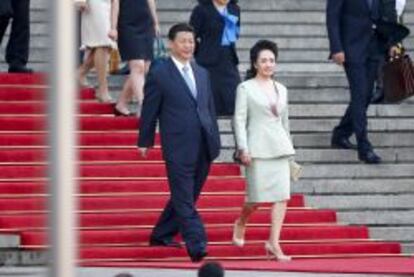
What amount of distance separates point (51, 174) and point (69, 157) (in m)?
0.05

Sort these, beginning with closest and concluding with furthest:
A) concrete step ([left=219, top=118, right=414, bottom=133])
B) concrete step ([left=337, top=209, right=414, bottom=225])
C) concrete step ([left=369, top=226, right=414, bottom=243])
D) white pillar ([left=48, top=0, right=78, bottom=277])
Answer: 1. white pillar ([left=48, top=0, right=78, bottom=277])
2. concrete step ([left=369, top=226, right=414, bottom=243])
3. concrete step ([left=337, top=209, right=414, bottom=225])
4. concrete step ([left=219, top=118, right=414, bottom=133])

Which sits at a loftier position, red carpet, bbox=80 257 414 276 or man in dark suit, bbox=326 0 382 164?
man in dark suit, bbox=326 0 382 164

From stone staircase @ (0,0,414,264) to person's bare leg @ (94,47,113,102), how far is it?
27.1 inches

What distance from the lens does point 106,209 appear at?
42.2ft

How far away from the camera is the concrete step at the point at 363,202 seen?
13703 mm

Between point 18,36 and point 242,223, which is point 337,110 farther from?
point 242,223

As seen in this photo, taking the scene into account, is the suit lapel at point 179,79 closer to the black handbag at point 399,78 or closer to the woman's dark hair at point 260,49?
the woman's dark hair at point 260,49

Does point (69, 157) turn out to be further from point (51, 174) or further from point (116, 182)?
point (116, 182)

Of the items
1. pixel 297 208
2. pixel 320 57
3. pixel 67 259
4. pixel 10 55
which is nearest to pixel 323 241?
pixel 297 208

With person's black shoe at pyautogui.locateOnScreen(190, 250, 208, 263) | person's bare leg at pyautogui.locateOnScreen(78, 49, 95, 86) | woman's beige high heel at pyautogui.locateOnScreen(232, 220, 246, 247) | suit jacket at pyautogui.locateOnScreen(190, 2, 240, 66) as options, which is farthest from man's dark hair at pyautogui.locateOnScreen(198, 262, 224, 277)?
person's bare leg at pyautogui.locateOnScreen(78, 49, 95, 86)

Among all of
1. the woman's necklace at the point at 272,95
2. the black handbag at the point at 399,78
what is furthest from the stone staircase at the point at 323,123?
the woman's necklace at the point at 272,95

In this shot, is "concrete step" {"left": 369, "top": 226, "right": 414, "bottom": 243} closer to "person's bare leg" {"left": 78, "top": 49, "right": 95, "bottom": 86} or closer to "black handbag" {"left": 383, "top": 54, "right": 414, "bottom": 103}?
"black handbag" {"left": 383, "top": 54, "right": 414, "bottom": 103}

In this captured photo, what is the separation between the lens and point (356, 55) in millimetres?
14367

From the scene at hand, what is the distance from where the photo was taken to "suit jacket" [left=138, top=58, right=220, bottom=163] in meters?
11.9
